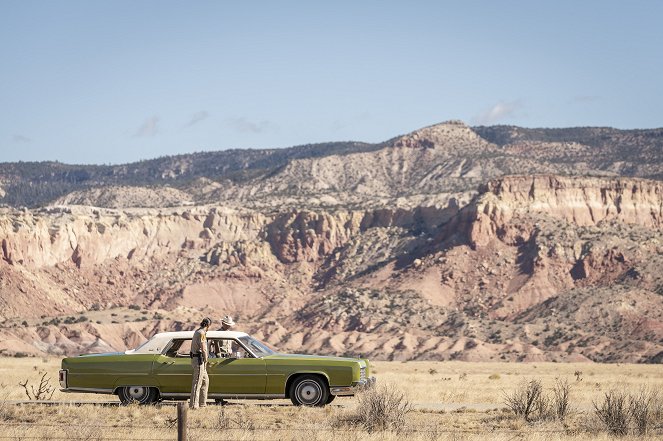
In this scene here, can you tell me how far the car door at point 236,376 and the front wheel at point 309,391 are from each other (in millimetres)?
701

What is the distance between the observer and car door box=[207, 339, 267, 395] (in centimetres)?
2320

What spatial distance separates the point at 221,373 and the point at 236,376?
0.32 metres

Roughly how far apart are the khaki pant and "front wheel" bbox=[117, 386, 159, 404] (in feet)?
4.86

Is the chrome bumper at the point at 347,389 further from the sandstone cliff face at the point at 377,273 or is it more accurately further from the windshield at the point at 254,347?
the sandstone cliff face at the point at 377,273

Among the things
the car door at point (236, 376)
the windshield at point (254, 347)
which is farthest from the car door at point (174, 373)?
the windshield at point (254, 347)

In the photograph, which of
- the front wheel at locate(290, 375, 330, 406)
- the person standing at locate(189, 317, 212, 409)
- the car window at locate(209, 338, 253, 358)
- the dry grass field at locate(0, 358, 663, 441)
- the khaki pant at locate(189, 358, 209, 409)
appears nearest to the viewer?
the dry grass field at locate(0, 358, 663, 441)

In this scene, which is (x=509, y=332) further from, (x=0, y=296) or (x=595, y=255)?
(x=0, y=296)

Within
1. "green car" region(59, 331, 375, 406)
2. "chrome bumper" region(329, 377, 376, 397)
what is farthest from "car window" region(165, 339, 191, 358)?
"chrome bumper" region(329, 377, 376, 397)

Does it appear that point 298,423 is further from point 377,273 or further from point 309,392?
point 377,273

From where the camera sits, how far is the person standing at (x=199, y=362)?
22203mm

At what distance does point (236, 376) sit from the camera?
76.3 ft

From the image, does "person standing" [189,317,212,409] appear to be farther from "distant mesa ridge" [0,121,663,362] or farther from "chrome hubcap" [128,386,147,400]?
"distant mesa ridge" [0,121,663,362]

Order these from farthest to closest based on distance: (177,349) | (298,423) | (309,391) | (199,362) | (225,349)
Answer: (177,349), (225,349), (309,391), (199,362), (298,423)

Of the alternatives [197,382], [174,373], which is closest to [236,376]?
[197,382]
